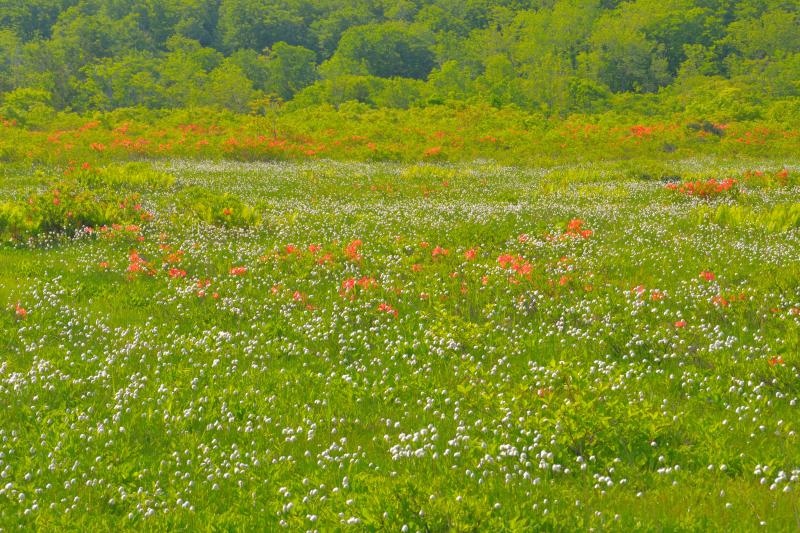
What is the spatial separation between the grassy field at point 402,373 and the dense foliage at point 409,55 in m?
52.1

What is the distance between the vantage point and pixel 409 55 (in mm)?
122500

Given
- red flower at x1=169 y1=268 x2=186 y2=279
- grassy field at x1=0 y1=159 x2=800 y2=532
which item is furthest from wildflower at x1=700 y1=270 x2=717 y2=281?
red flower at x1=169 y1=268 x2=186 y2=279

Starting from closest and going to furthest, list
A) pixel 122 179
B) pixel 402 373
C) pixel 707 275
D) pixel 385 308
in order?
pixel 402 373 < pixel 385 308 < pixel 707 275 < pixel 122 179

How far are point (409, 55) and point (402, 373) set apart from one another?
4838 inches

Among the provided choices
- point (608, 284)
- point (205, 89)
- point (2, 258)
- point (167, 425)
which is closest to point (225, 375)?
point (167, 425)

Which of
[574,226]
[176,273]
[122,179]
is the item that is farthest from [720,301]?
[122,179]

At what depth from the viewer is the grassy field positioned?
4922 millimetres

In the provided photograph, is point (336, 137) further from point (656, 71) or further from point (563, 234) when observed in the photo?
point (656, 71)

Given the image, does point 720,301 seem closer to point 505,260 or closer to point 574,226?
point 505,260

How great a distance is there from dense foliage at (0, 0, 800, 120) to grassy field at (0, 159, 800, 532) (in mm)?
52113

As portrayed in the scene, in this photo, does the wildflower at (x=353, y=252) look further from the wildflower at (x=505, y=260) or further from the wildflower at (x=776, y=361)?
the wildflower at (x=776, y=361)

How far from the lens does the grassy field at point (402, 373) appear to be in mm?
4922

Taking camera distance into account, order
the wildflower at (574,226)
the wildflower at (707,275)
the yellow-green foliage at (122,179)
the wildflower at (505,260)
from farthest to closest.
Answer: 1. the yellow-green foliage at (122,179)
2. the wildflower at (574,226)
3. the wildflower at (505,260)
4. the wildflower at (707,275)

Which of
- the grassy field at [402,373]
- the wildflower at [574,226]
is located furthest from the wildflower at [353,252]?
the wildflower at [574,226]
